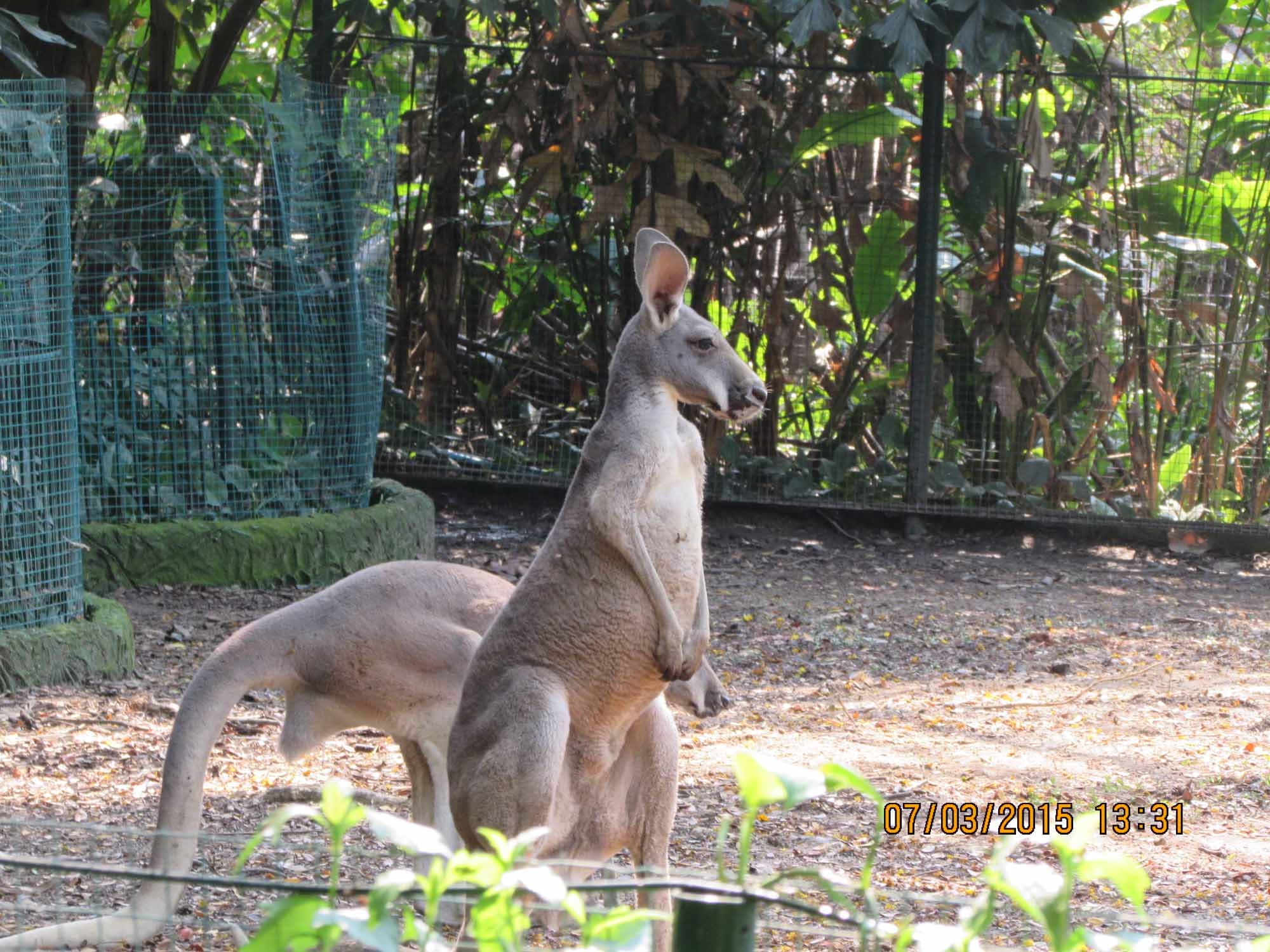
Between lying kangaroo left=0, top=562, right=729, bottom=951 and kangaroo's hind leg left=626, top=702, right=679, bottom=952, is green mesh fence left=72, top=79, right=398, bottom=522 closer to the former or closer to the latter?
lying kangaroo left=0, top=562, right=729, bottom=951

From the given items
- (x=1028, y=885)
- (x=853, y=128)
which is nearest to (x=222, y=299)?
(x=853, y=128)

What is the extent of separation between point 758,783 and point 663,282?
7.14 feet

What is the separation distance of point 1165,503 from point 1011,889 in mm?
8636

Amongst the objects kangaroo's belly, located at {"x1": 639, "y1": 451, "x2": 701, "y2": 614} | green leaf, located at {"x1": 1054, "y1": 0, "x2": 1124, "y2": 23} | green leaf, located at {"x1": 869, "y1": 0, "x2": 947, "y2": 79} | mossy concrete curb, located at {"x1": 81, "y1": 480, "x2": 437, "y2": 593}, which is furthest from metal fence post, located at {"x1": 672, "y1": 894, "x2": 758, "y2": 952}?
green leaf, located at {"x1": 1054, "y1": 0, "x2": 1124, "y2": 23}

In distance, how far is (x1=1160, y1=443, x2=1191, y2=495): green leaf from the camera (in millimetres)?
9602

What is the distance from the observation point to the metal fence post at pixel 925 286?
902 cm

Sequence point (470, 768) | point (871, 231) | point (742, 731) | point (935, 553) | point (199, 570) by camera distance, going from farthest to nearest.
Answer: point (871, 231) → point (935, 553) → point (199, 570) → point (742, 731) → point (470, 768)

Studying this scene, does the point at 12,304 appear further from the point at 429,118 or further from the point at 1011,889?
the point at 1011,889

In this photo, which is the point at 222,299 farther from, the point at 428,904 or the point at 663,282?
the point at 428,904

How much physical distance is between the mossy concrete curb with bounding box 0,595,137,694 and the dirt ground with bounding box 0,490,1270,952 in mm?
87

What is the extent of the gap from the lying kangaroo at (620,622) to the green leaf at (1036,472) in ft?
20.4

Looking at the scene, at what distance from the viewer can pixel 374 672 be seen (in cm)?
383

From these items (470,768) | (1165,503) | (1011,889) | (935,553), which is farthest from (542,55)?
(1011,889)

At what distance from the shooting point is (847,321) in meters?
10.2
